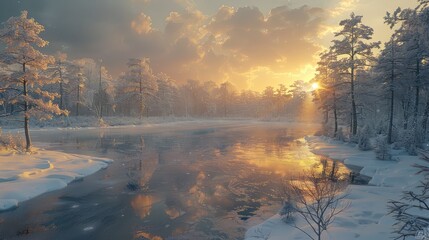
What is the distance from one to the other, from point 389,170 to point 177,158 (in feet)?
45.0

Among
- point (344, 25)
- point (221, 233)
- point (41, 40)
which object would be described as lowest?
point (221, 233)

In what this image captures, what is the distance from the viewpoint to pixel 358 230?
8.02 m

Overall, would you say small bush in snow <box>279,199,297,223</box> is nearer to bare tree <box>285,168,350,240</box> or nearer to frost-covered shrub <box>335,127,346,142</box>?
bare tree <box>285,168,350,240</box>

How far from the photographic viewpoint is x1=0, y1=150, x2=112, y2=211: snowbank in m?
11.8

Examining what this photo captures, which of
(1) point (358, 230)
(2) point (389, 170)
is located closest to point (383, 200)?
(1) point (358, 230)

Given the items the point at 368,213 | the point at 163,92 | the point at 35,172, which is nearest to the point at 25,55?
the point at 35,172

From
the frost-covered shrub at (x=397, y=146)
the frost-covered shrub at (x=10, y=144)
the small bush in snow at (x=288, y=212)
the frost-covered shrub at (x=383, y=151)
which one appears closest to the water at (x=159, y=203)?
the small bush in snow at (x=288, y=212)

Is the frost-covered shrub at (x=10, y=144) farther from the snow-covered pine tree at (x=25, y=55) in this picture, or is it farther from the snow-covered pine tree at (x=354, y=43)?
the snow-covered pine tree at (x=354, y=43)

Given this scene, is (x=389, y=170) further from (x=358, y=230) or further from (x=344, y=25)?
(x=344, y=25)

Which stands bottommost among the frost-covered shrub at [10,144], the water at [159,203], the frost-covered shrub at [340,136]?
the water at [159,203]

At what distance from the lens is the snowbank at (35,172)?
38.8 ft

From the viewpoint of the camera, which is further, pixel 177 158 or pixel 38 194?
pixel 177 158

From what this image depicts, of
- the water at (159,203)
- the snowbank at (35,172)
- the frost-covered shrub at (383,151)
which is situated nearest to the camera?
the water at (159,203)

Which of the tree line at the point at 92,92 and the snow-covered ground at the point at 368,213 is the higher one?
the tree line at the point at 92,92
